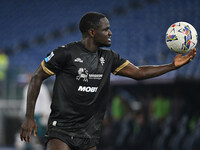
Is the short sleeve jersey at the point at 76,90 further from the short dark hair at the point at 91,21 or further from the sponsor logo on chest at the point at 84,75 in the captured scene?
the short dark hair at the point at 91,21

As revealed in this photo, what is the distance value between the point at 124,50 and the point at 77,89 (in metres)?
9.29

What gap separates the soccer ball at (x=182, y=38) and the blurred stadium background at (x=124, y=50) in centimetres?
468

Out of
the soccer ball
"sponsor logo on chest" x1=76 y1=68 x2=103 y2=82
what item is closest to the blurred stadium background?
the soccer ball

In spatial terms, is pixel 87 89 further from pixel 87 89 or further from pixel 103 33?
pixel 103 33

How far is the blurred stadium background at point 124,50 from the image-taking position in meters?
9.55

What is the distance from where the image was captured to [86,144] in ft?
13.8

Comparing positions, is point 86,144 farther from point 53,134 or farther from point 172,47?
point 172,47

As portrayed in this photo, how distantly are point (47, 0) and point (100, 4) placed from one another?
10.2 ft

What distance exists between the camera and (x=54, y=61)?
4.11 m

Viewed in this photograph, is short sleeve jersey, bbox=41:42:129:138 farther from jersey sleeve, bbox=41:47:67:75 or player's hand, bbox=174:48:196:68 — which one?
player's hand, bbox=174:48:196:68

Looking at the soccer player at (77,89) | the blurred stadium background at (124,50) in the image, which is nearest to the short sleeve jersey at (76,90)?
the soccer player at (77,89)

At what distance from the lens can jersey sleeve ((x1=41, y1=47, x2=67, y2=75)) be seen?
4.11 metres

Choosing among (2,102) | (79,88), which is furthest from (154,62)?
(79,88)

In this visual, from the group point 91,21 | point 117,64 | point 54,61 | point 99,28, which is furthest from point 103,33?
point 54,61
